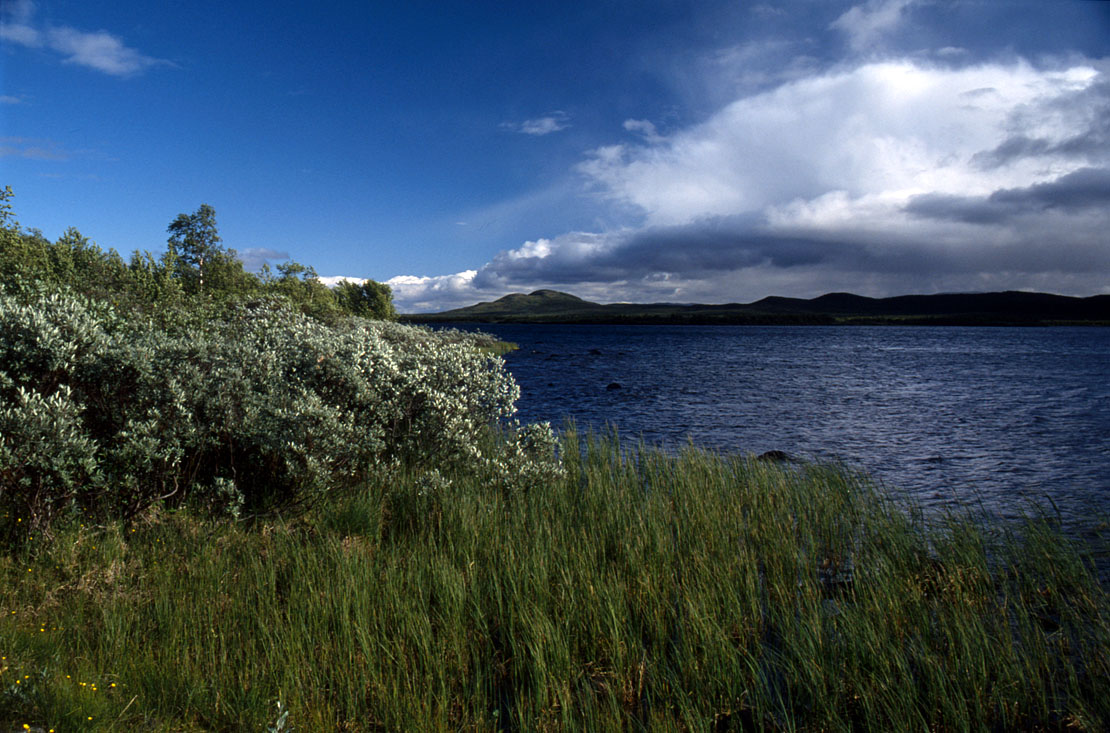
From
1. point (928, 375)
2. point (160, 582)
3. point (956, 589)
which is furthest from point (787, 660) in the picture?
point (928, 375)

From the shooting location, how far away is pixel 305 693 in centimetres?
542

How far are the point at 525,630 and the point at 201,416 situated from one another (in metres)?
Result: 6.37

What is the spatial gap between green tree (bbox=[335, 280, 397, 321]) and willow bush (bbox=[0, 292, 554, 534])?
86.8 metres

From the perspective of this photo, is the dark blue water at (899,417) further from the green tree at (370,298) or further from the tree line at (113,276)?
the green tree at (370,298)

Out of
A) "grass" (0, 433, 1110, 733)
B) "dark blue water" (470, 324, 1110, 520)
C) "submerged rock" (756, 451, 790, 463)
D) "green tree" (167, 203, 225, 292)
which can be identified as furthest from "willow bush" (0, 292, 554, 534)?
"green tree" (167, 203, 225, 292)

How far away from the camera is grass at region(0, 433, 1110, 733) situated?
5391 mm

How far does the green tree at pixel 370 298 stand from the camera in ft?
316

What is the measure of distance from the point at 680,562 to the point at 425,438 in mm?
6050

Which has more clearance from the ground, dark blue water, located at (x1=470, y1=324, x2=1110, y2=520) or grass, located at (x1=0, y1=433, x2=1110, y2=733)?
grass, located at (x1=0, y1=433, x2=1110, y2=733)

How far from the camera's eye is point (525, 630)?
659 cm

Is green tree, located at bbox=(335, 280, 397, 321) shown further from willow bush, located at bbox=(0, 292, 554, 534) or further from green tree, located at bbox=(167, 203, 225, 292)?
willow bush, located at bbox=(0, 292, 554, 534)

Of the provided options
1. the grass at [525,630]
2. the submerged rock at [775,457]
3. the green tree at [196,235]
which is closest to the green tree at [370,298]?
the green tree at [196,235]

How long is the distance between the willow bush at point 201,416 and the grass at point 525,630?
72cm

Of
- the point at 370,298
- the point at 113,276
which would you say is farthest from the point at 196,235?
the point at 113,276
